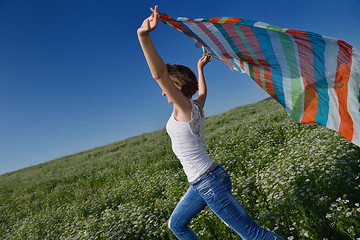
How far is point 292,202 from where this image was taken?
12.5ft

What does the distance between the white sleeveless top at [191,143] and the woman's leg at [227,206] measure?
11cm

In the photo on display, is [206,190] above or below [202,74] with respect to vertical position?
below

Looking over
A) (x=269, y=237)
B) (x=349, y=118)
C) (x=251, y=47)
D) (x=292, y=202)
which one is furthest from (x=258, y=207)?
(x=251, y=47)

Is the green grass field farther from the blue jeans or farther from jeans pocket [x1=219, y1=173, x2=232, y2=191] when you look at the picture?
jeans pocket [x1=219, y1=173, x2=232, y2=191]

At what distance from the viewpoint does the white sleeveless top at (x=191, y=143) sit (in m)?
2.28

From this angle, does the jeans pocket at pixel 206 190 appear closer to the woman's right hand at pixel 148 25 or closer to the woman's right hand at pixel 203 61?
the woman's right hand at pixel 148 25

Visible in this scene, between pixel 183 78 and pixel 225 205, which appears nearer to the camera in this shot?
pixel 225 205

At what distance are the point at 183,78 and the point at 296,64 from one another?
3.96 feet

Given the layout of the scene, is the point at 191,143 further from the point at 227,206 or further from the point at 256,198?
the point at 256,198

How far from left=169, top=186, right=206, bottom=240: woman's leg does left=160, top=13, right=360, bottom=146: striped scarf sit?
1.47m

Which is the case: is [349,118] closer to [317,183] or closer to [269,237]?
[269,237]

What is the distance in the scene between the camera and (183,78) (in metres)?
2.45

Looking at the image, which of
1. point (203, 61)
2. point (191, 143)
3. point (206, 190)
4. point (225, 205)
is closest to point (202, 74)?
point (203, 61)

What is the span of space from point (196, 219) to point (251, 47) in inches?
126
